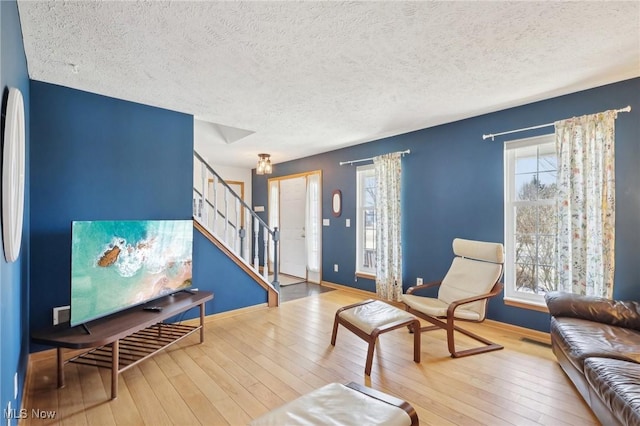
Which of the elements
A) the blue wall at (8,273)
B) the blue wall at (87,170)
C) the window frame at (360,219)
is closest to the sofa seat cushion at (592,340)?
the window frame at (360,219)

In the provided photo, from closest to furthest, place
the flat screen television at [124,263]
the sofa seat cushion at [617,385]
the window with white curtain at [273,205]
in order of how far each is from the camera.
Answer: the sofa seat cushion at [617,385] < the flat screen television at [124,263] < the window with white curtain at [273,205]

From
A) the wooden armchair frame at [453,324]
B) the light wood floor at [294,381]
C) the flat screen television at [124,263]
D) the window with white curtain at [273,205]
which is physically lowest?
the light wood floor at [294,381]

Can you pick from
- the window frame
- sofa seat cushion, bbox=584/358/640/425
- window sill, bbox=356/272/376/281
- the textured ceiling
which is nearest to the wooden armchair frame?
sofa seat cushion, bbox=584/358/640/425

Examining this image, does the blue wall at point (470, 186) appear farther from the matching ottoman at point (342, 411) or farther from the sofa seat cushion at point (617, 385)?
the matching ottoman at point (342, 411)

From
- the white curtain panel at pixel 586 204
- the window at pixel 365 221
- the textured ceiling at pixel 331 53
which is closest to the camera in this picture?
the textured ceiling at pixel 331 53

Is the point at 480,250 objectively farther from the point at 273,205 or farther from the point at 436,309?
the point at 273,205

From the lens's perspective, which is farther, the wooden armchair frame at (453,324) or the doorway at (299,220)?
the doorway at (299,220)

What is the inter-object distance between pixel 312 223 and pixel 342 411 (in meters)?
4.51

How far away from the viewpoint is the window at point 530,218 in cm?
316

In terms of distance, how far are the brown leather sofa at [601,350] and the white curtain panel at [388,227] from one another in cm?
190

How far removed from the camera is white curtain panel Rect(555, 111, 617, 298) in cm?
260

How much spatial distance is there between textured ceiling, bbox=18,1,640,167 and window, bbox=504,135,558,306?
57 cm

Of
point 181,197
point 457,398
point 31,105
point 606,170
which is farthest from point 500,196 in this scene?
point 31,105

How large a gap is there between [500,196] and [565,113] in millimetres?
968
